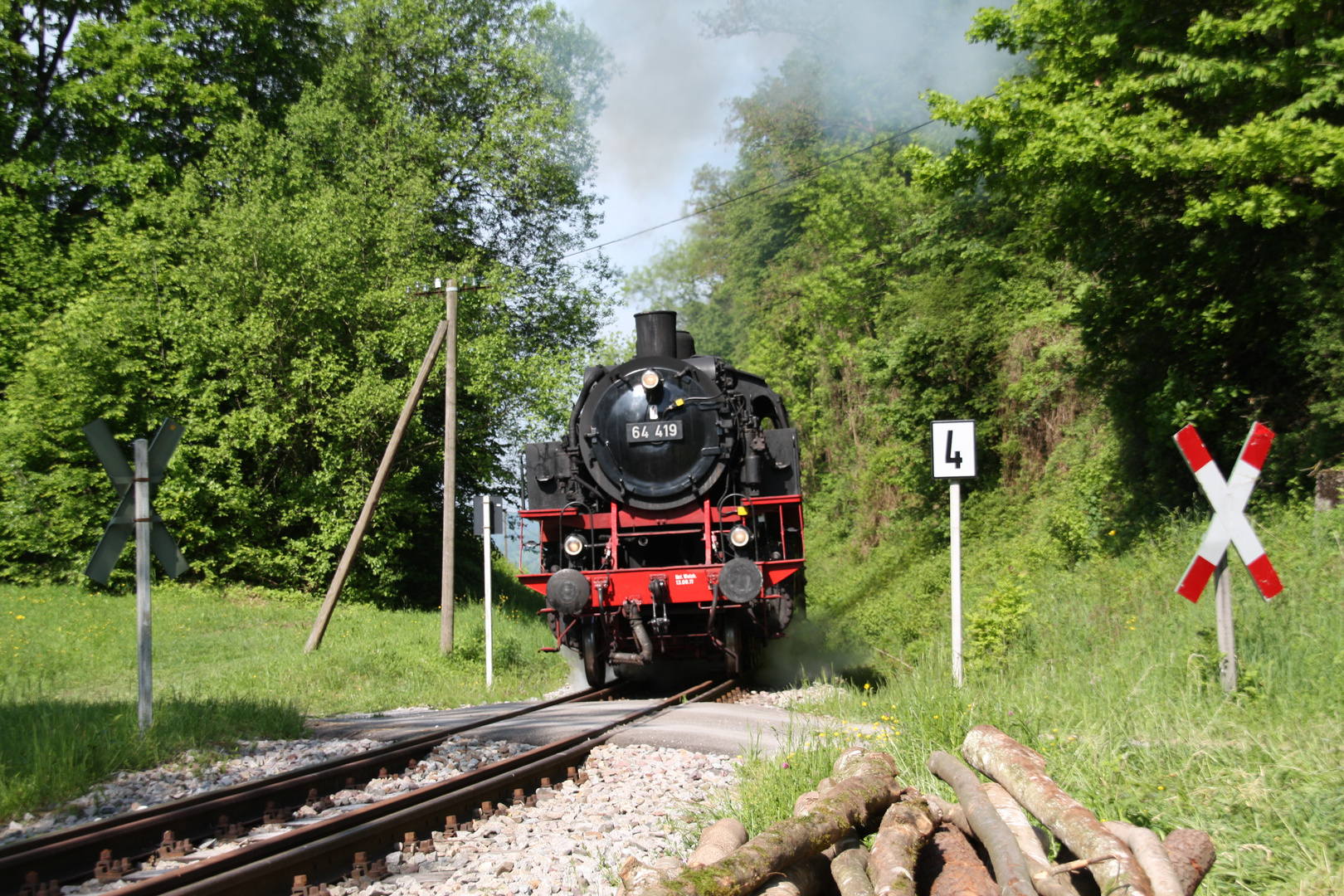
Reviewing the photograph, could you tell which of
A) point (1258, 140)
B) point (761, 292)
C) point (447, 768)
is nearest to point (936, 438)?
point (1258, 140)

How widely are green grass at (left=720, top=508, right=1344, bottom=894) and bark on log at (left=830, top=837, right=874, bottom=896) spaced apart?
0.94 m

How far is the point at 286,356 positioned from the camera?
21.1m

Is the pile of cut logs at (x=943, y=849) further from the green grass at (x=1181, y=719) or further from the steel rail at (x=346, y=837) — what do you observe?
the steel rail at (x=346, y=837)

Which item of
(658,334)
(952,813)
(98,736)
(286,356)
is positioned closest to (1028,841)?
(952,813)

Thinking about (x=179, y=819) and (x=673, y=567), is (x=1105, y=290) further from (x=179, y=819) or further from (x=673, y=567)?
(x=179, y=819)

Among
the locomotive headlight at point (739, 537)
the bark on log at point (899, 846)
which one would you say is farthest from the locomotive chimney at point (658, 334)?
the bark on log at point (899, 846)

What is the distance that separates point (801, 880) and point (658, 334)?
28.6 feet

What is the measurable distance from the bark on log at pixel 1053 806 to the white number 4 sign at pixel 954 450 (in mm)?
3611

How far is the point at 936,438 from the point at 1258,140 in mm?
4016

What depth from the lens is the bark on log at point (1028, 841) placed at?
333 cm

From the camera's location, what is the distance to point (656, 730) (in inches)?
304

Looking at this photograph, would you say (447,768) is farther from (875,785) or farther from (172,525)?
(172,525)

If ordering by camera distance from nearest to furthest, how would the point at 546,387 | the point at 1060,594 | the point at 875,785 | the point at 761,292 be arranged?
the point at 875,785 → the point at 1060,594 → the point at 546,387 → the point at 761,292

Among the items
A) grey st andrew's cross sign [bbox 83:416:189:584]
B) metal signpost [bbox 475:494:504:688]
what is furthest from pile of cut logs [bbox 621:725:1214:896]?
metal signpost [bbox 475:494:504:688]
